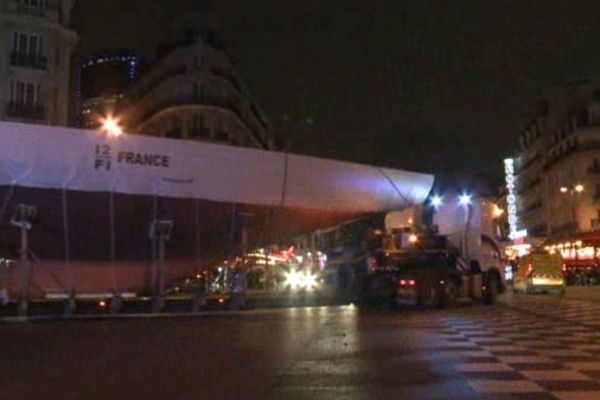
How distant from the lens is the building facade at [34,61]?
48031mm

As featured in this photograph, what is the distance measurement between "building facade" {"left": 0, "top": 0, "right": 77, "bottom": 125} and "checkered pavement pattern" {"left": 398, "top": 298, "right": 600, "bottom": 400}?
110 feet

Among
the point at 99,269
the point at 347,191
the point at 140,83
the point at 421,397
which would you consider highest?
the point at 140,83

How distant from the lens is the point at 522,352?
1317 cm

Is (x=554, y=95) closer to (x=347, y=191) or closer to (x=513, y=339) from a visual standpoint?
(x=347, y=191)

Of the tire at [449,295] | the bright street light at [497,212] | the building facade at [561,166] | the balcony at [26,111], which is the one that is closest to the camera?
the tire at [449,295]

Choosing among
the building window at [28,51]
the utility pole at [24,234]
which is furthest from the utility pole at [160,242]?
the building window at [28,51]

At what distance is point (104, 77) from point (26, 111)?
87148mm

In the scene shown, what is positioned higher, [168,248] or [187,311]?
[168,248]

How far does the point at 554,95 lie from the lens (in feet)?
346

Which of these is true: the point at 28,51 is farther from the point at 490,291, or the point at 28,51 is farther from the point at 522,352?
the point at 522,352

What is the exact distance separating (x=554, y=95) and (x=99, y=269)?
8668 centimetres

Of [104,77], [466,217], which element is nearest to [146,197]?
[466,217]

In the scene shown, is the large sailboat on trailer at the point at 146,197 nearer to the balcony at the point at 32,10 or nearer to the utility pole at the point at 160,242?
the utility pole at the point at 160,242

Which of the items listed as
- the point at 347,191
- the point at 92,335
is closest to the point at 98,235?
the point at 347,191
